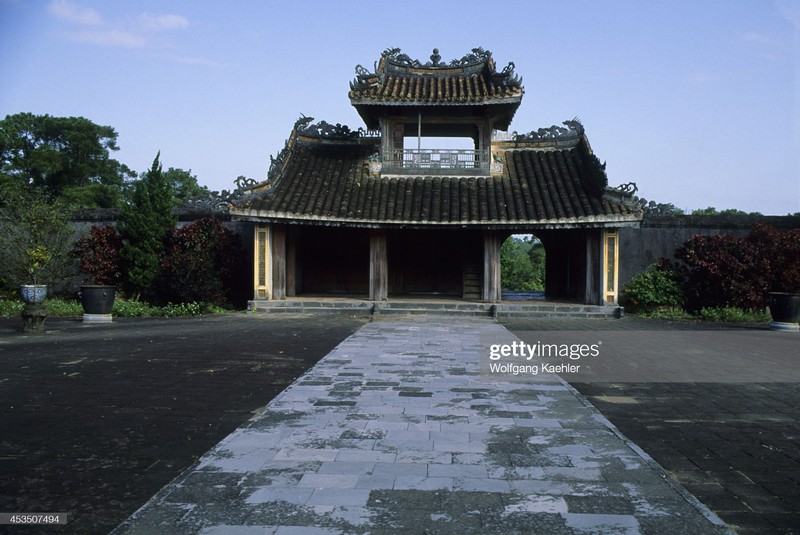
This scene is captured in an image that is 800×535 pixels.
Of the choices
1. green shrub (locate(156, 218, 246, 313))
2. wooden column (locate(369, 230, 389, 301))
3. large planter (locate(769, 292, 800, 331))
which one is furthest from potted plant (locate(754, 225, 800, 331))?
green shrub (locate(156, 218, 246, 313))

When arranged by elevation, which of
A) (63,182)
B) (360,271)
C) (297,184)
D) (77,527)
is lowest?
(77,527)

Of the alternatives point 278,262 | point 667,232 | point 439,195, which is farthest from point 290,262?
point 667,232

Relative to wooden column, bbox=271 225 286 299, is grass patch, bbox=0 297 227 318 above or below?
below

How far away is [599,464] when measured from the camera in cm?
421

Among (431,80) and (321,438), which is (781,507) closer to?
(321,438)

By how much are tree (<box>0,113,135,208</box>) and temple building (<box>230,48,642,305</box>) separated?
22.4 metres

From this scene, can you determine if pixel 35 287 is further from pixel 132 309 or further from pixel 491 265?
pixel 491 265

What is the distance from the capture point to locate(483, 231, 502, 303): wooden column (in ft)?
Result: 51.7

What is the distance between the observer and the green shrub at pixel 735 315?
14312 mm

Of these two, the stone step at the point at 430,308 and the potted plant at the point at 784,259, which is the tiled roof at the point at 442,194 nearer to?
the stone step at the point at 430,308

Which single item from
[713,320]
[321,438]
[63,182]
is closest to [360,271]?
A: [713,320]

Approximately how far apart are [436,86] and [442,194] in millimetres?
3727

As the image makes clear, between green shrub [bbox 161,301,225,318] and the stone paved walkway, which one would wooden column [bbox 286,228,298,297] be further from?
the stone paved walkway

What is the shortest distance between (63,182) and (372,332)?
3468 cm
